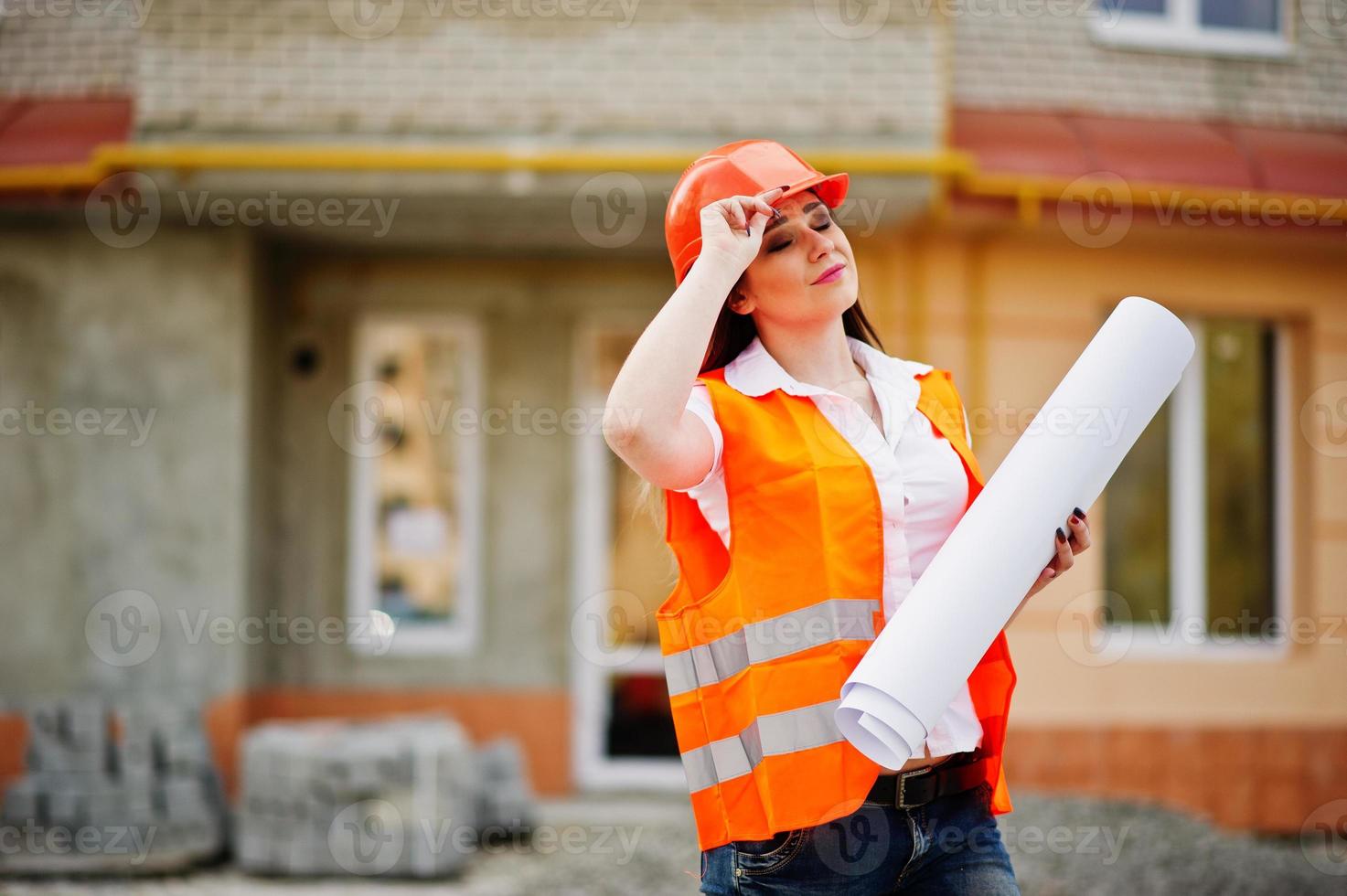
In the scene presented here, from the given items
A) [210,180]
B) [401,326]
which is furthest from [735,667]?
[401,326]

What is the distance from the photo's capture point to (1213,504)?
7.89 meters

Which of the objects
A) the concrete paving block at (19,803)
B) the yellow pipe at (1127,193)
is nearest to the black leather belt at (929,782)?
the yellow pipe at (1127,193)

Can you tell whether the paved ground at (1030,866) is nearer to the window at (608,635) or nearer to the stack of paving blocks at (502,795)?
the stack of paving blocks at (502,795)

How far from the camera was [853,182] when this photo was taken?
6.82 metres

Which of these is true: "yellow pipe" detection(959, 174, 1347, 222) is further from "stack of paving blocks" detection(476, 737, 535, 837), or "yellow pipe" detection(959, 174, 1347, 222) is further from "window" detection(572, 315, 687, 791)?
"stack of paving blocks" detection(476, 737, 535, 837)

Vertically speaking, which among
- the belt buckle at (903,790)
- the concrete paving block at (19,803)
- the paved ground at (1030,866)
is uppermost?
the belt buckle at (903,790)

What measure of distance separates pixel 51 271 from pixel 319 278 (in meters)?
1.62

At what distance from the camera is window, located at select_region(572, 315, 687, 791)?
812 centimetres

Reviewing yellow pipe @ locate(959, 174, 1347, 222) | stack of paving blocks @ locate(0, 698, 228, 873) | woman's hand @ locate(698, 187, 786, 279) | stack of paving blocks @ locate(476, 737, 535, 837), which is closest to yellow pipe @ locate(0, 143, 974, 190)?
yellow pipe @ locate(959, 174, 1347, 222)

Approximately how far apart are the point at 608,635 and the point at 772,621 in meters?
6.60

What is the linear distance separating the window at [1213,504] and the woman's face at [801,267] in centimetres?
634

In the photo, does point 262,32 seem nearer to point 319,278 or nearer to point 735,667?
point 319,278

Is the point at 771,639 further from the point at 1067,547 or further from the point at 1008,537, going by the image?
the point at 1067,547

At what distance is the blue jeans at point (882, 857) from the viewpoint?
1.82m
